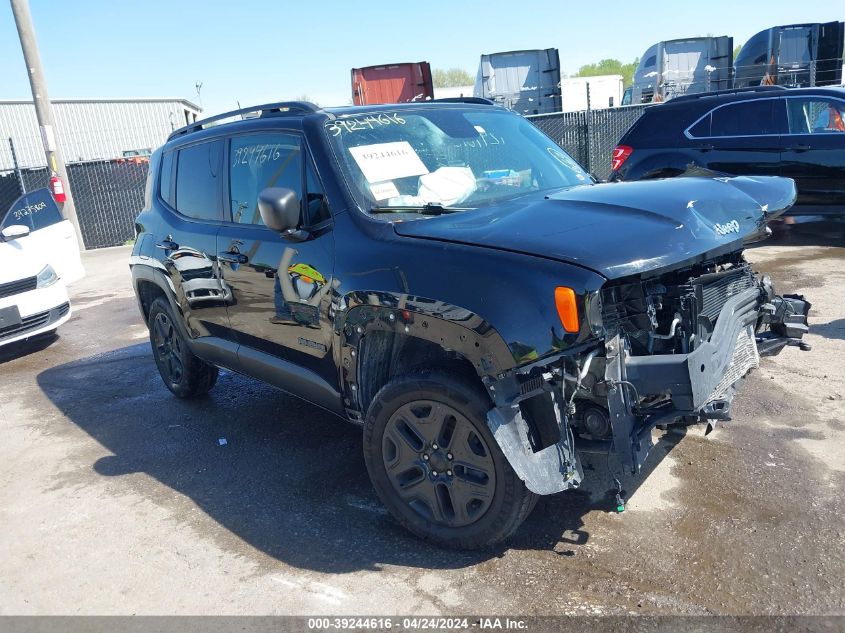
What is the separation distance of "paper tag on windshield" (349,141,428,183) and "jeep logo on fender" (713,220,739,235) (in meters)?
1.47

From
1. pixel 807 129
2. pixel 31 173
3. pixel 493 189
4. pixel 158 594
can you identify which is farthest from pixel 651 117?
pixel 31 173

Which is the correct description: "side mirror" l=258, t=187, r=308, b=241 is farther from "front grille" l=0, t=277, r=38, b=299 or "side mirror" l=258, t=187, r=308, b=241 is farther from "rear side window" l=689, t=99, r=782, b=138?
"rear side window" l=689, t=99, r=782, b=138

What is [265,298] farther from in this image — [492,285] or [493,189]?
[492,285]

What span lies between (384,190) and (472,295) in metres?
1.03

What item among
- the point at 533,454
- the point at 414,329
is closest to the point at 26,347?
the point at 414,329

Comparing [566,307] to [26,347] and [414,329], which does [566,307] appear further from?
[26,347]

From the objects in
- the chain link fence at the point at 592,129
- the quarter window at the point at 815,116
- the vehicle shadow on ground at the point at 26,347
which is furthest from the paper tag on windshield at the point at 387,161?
the chain link fence at the point at 592,129

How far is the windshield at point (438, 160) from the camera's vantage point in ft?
12.0

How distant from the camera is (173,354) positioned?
5648 mm

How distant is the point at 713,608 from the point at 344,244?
221 centimetres

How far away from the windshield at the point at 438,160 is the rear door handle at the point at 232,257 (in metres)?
0.91

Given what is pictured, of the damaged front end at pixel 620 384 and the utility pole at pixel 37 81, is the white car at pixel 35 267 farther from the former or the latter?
the damaged front end at pixel 620 384

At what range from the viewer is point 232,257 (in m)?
4.25

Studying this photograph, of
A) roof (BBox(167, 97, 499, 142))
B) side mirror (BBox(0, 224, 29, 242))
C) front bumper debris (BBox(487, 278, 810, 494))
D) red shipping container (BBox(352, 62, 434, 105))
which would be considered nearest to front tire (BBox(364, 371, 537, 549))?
front bumper debris (BBox(487, 278, 810, 494))
